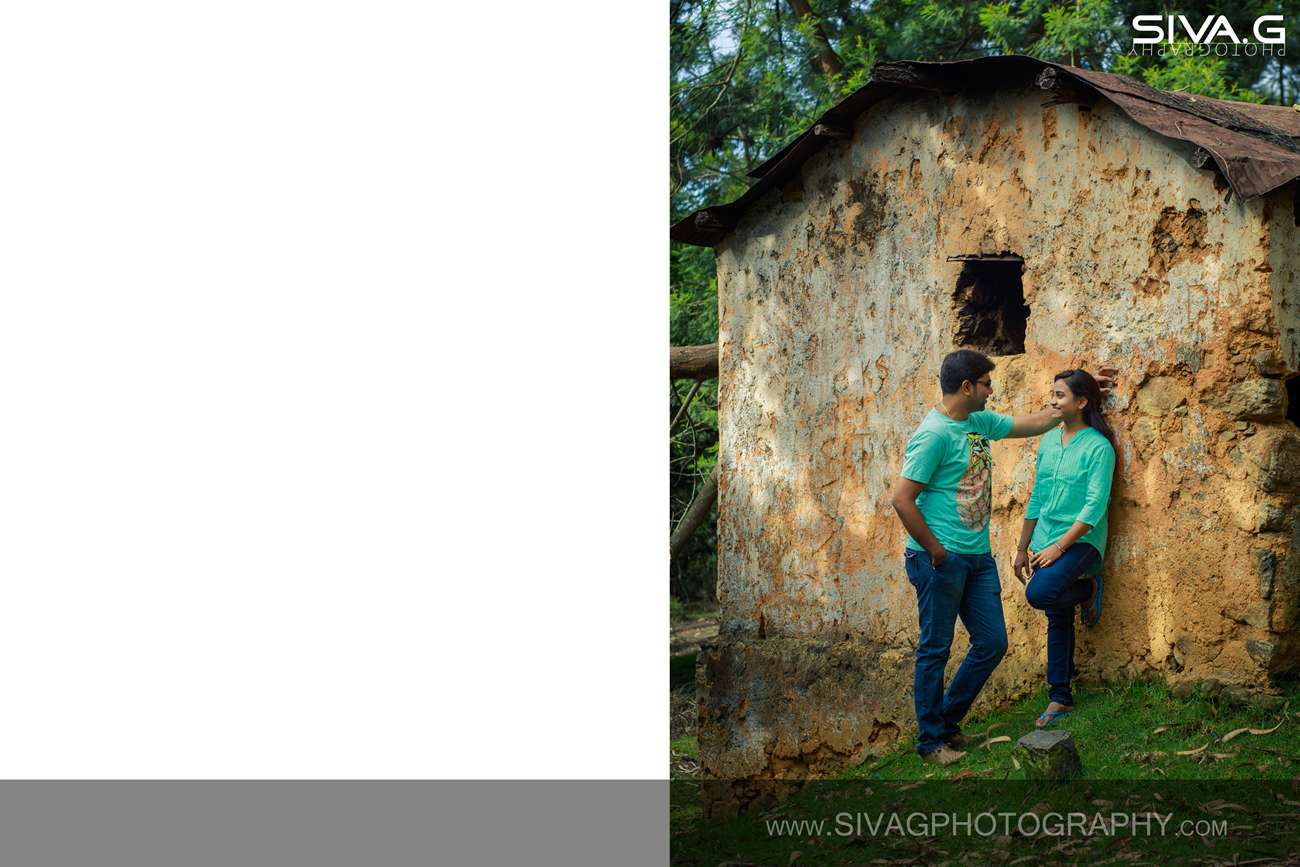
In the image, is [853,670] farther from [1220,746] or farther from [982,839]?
[1220,746]

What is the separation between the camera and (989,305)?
684 centimetres

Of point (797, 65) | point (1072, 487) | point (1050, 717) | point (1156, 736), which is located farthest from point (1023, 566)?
point (797, 65)

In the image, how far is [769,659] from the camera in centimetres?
737

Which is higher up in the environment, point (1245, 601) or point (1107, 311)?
point (1107, 311)

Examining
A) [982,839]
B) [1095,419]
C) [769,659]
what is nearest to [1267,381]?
[1095,419]

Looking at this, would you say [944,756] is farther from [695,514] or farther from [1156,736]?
[695,514]

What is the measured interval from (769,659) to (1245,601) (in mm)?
2315

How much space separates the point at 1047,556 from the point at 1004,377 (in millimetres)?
795

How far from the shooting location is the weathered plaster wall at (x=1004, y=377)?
5871mm

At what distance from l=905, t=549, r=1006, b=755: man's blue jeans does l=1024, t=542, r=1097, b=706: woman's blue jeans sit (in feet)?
0.85

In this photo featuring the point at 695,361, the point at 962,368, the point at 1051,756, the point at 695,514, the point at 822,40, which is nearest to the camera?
the point at 1051,756

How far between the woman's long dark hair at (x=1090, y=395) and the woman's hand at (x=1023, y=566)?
588 mm

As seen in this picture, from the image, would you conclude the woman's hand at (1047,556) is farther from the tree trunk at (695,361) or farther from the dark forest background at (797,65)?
the tree trunk at (695,361)

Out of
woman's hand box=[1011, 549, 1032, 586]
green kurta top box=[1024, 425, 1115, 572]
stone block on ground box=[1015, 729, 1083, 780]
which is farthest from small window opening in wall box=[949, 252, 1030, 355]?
stone block on ground box=[1015, 729, 1083, 780]
